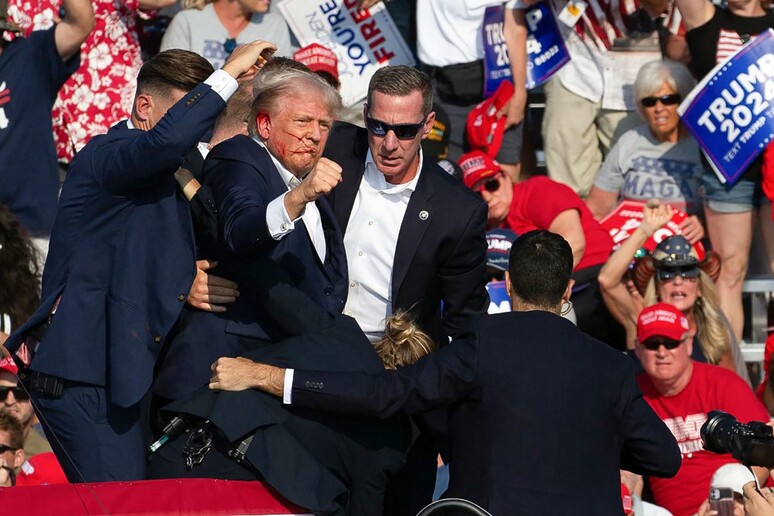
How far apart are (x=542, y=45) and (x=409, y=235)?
3143mm

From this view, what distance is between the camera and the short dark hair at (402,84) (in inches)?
209

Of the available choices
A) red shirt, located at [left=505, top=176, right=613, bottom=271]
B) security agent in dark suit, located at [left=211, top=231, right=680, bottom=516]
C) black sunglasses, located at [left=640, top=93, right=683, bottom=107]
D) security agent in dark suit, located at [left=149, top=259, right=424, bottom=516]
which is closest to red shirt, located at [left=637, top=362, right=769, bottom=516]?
red shirt, located at [left=505, top=176, right=613, bottom=271]

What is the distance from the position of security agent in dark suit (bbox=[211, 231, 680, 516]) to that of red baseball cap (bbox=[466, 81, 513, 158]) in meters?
3.55

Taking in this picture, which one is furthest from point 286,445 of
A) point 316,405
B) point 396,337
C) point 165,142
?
point 165,142

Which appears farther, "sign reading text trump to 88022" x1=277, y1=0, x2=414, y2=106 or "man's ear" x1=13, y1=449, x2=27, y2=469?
"sign reading text trump to 88022" x1=277, y1=0, x2=414, y2=106

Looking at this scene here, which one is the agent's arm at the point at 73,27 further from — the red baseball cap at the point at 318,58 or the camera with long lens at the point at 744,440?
the camera with long lens at the point at 744,440

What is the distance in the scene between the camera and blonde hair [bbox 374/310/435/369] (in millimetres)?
4770

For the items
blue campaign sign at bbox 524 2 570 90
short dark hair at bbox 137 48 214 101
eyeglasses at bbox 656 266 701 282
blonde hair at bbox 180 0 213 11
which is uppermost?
short dark hair at bbox 137 48 214 101

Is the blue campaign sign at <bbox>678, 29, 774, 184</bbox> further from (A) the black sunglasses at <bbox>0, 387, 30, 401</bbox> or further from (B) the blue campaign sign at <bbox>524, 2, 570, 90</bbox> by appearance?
(A) the black sunglasses at <bbox>0, 387, 30, 401</bbox>

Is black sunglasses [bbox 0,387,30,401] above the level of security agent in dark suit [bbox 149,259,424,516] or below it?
below

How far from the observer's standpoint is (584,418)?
4426 mm

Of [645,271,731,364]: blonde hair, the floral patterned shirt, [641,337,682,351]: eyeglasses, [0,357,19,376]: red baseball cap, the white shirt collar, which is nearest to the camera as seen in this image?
the white shirt collar

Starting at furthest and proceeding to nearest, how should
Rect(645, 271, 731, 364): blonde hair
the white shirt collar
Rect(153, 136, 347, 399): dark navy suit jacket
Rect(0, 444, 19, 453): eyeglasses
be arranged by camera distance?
1. Rect(645, 271, 731, 364): blonde hair
2. the white shirt collar
3. Rect(0, 444, 19, 453): eyeglasses
4. Rect(153, 136, 347, 399): dark navy suit jacket

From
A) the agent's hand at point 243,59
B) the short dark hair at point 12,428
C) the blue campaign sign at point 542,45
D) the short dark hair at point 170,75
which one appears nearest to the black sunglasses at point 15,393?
the short dark hair at point 12,428
